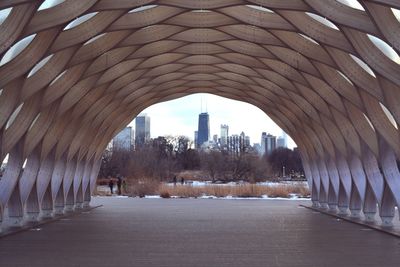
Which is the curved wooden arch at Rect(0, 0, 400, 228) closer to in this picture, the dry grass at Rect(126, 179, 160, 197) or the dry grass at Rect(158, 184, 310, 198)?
the dry grass at Rect(158, 184, 310, 198)

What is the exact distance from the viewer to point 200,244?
19344mm

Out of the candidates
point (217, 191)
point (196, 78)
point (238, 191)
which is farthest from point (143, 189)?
point (196, 78)

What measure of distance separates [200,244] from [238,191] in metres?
38.4

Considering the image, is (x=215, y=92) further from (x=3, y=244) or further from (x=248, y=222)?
(x=3, y=244)

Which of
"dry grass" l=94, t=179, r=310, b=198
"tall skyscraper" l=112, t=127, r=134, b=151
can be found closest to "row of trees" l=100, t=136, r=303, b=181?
"tall skyscraper" l=112, t=127, r=134, b=151

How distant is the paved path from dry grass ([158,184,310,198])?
87.6ft

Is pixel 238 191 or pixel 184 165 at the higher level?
pixel 184 165

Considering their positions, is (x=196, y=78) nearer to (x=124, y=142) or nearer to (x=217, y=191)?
(x=217, y=191)

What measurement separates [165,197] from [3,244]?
123 ft

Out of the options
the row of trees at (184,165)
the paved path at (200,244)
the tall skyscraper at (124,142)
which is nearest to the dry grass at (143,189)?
the row of trees at (184,165)

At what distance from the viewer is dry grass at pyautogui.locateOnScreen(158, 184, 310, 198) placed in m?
56.5

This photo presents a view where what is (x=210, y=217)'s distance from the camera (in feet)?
103

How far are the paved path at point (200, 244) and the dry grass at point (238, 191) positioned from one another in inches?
1051

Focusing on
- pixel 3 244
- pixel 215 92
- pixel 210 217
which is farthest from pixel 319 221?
pixel 215 92
